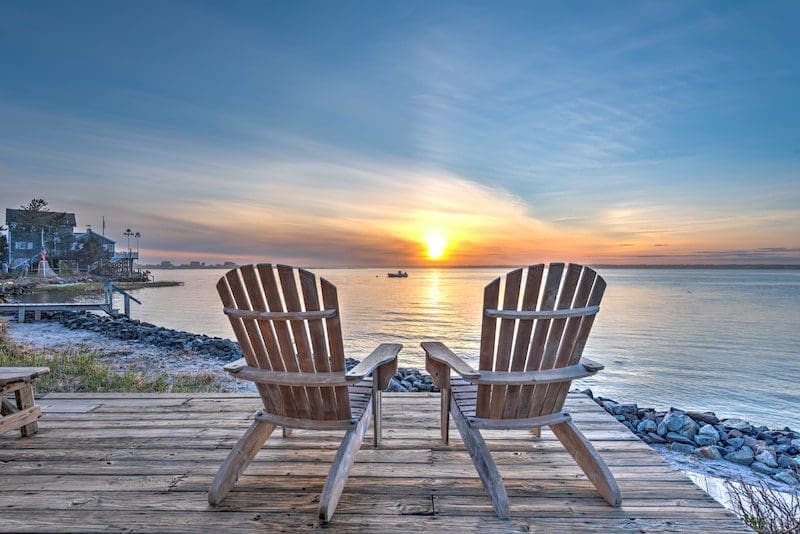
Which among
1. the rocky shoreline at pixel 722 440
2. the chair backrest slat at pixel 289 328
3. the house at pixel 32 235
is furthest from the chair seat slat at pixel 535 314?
the house at pixel 32 235

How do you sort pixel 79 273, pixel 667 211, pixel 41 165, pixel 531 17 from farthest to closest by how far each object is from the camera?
pixel 79 273 → pixel 667 211 → pixel 41 165 → pixel 531 17

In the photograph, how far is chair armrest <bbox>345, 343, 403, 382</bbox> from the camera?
1.82m

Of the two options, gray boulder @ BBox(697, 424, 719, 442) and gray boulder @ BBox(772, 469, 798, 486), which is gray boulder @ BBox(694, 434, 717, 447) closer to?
gray boulder @ BBox(697, 424, 719, 442)

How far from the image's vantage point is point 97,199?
12.0m

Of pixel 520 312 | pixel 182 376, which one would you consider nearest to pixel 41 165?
pixel 182 376

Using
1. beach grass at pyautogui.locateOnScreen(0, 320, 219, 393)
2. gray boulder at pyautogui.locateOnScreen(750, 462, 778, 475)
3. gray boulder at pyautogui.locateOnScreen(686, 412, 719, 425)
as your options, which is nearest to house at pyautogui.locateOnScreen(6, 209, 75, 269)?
beach grass at pyautogui.locateOnScreen(0, 320, 219, 393)

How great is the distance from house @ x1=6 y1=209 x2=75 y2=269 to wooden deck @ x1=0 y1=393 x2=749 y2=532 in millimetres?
43244

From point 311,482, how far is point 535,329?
1.39m

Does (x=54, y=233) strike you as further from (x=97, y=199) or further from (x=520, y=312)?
(x=520, y=312)

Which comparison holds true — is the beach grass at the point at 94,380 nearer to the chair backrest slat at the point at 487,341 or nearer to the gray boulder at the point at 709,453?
the chair backrest slat at the point at 487,341

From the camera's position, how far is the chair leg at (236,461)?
183 cm

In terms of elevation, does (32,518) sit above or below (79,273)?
above

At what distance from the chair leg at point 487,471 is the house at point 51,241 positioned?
4563 centimetres

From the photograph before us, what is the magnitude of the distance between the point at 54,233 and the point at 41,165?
34.1 metres
